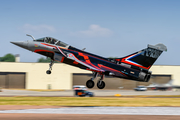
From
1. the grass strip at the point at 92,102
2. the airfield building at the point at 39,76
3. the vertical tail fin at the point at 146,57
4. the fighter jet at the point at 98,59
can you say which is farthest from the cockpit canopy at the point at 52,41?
the airfield building at the point at 39,76

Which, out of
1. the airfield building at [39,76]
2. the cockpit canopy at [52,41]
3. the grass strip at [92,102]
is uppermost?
the cockpit canopy at [52,41]

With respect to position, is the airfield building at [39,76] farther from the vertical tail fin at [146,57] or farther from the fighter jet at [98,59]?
the fighter jet at [98,59]

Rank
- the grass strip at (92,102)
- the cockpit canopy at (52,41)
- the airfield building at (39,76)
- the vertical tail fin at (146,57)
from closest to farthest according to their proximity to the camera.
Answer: the vertical tail fin at (146,57) < the cockpit canopy at (52,41) < the grass strip at (92,102) < the airfield building at (39,76)

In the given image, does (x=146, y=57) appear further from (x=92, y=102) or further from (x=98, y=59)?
(x=92, y=102)

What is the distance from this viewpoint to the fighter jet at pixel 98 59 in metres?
28.5

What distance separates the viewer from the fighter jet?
28500 millimetres

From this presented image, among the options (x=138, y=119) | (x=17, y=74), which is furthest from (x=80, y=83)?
(x=138, y=119)

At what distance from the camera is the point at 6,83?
99.6 meters

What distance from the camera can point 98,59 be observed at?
95.9 feet

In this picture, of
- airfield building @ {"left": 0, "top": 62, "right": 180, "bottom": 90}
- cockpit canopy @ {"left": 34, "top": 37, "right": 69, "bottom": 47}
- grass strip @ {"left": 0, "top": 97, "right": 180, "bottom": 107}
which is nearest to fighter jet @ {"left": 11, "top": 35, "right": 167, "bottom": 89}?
cockpit canopy @ {"left": 34, "top": 37, "right": 69, "bottom": 47}

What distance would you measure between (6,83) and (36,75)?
1250 centimetres

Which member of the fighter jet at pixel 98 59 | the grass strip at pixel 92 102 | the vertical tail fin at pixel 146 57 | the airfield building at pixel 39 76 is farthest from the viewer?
the airfield building at pixel 39 76

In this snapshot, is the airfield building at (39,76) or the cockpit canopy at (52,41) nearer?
the cockpit canopy at (52,41)

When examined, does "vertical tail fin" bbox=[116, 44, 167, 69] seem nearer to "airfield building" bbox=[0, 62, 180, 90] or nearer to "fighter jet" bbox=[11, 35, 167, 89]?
"fighter jet" bbox=[11, 35, 167, 89]
